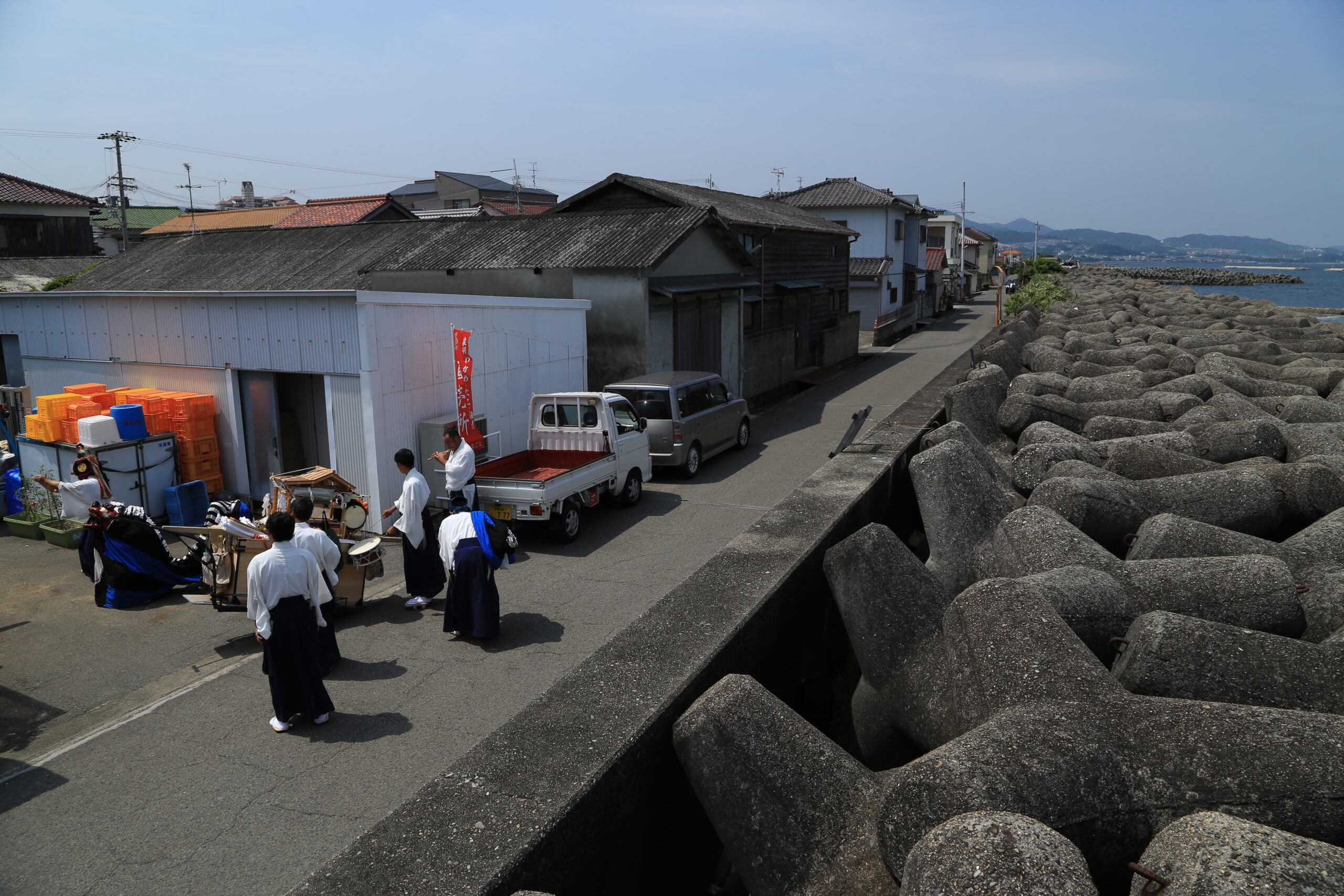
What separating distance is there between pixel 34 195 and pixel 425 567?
114 feet

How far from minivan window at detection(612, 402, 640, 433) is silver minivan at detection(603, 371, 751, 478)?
58cm

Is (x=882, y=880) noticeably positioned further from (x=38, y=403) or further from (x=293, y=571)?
(x=38, y=403)

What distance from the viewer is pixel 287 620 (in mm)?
6633

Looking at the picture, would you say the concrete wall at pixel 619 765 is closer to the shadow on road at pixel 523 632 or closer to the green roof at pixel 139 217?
the shadow on road at pixel 523 632

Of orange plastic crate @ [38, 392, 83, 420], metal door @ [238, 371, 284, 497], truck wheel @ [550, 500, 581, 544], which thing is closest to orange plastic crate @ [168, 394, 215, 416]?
metal door @ [238, 371, 284, 497]

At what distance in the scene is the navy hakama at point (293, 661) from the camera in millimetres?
6598

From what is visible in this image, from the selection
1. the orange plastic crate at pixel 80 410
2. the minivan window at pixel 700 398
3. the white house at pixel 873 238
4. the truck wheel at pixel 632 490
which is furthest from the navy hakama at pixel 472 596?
the white house at pixel 873 238

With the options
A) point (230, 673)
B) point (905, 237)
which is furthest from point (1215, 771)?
point (905, 237)

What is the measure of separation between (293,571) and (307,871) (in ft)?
7.71

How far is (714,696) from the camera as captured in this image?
3.01 m

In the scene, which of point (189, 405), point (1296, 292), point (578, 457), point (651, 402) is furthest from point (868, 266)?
point (1296, 292)

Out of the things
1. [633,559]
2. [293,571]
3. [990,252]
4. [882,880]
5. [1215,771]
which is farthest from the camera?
[990,252]

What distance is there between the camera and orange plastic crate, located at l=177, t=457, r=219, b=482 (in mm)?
12758

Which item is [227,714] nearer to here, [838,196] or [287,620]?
[287,620]
